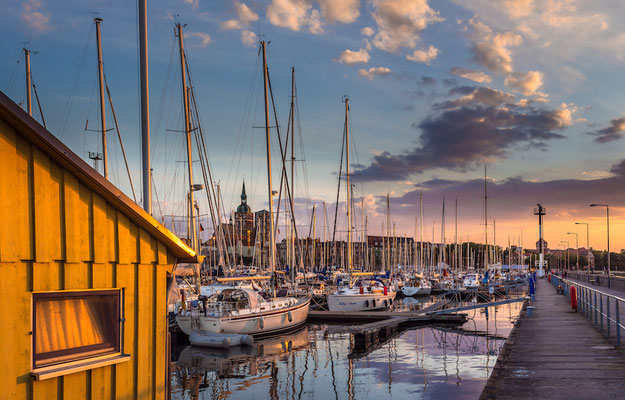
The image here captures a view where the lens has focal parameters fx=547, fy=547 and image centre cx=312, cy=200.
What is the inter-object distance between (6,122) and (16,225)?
49.1 inches

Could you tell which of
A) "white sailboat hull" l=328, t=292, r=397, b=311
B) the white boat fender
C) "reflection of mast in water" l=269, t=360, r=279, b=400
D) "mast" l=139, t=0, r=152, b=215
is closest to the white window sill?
"mast" l=139, t=0, r=152, b=215

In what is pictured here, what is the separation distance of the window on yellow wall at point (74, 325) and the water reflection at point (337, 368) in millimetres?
13384

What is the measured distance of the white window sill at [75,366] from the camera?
664cm

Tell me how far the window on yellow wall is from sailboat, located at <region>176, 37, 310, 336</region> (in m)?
22.5

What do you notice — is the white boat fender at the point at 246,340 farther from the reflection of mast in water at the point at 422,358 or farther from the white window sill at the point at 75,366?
the white window sill at the point at 75,366

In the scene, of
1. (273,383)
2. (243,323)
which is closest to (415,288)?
(243,323)

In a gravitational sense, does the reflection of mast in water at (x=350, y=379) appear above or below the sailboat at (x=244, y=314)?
below

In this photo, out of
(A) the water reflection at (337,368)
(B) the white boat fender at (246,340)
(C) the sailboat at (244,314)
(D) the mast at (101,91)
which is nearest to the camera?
(A) the water reflection at (337,368)

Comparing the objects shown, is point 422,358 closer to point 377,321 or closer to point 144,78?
point 377,321

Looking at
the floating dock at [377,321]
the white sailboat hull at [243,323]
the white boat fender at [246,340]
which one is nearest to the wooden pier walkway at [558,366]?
the floating dock at [377,321]

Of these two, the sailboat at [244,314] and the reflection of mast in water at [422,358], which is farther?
the sailboat at [244,314]

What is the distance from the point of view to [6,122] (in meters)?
6.58

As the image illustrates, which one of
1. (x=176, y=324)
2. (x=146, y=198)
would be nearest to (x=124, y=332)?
(x=146, y=198)

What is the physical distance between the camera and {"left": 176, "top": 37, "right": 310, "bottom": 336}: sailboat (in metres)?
31.3
